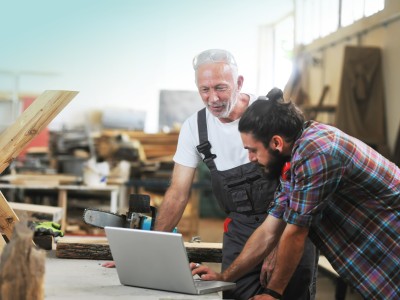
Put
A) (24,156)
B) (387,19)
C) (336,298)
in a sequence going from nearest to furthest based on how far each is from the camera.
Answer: (336,298) → (387,19) → (24,156)

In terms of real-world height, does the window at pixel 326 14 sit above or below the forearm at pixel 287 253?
above

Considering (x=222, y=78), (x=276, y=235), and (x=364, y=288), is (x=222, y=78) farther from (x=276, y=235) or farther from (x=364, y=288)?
(x=364, y=288)

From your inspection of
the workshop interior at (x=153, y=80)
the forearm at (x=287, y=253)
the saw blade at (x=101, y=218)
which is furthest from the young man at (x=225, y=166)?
the workshop interior at (x=153, y=80)

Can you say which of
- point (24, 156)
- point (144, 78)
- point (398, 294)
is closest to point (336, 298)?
point (398, 294)

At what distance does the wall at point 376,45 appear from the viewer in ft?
33.0

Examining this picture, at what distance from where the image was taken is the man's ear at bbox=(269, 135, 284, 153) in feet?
9.54

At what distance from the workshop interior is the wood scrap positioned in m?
2.75

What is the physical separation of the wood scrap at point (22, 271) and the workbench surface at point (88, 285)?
12.7 inches

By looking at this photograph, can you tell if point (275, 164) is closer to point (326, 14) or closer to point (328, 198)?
point (328, 198)

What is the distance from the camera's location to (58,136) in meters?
10.5

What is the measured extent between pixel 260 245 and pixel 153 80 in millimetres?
11559

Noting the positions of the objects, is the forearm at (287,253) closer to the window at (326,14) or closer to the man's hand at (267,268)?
the man's hand at (267,268)

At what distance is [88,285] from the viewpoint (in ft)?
9.74

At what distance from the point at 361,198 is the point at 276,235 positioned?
40 cm
